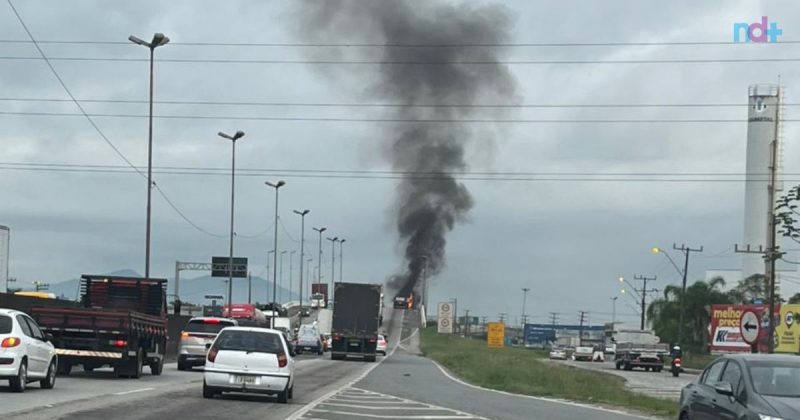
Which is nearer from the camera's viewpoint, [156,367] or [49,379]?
[49,379]

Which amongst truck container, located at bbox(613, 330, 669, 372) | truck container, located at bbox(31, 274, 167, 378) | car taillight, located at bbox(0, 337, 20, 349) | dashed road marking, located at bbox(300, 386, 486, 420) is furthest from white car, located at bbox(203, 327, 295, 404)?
truck container, located at bbox(613, 330, 669, 372)

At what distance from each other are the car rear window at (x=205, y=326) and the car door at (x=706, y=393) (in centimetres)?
2492

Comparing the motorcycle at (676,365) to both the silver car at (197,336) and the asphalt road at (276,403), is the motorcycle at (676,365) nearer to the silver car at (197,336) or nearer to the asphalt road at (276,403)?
the asphalt road at (276,403)

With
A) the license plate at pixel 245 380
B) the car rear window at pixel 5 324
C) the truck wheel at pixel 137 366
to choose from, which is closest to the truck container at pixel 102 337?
the truck wheel at pixel 137 366

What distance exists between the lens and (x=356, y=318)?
6462 cm

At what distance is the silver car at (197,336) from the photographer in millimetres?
39309

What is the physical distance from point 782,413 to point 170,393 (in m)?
15.6

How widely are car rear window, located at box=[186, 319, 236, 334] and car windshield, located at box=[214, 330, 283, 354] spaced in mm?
14742

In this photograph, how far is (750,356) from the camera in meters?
15.6

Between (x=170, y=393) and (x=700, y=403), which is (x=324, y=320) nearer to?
(x=170, y=393)

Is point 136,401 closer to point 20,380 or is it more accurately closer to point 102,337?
point 20,380

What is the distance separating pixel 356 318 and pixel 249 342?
4022cm

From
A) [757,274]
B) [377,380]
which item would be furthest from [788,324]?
[757,274]

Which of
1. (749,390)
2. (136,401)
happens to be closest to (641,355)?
(136,401)
